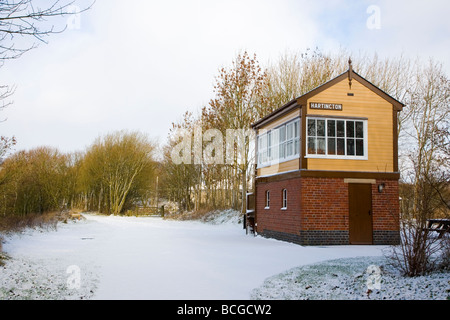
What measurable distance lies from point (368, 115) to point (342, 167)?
2.46 m

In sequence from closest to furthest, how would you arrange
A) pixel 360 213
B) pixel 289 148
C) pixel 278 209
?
pixel 360 213 → pixel 289 148 → pixel 278 209

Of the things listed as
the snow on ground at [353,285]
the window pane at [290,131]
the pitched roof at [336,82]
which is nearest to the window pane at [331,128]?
the pitched roof at [336,82]

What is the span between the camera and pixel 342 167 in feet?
53.6

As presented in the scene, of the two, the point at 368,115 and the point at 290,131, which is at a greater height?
the point at 368,115

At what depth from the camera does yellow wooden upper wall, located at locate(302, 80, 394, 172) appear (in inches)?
645

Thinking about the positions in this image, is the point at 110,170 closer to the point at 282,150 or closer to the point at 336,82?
the point at 282,150

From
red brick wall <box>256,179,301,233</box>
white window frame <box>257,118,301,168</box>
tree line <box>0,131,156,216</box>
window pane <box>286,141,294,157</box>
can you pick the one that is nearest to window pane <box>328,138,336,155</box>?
white window frame <box>257,118,301,168</box>

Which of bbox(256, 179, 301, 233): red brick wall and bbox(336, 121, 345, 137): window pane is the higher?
bbox(336, 121, 345, 137): window pane

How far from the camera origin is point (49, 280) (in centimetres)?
809

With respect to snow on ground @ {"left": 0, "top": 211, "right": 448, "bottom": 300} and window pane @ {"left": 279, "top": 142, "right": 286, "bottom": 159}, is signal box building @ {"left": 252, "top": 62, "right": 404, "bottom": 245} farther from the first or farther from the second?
snow on ground @ {"left": 0, "top": 211, "right": 448, "bottom": 300}

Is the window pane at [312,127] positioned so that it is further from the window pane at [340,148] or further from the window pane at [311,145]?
the window pane at [340,148]

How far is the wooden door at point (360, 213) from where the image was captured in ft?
52.7

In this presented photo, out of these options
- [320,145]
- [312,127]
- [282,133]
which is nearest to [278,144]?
[282,133]
